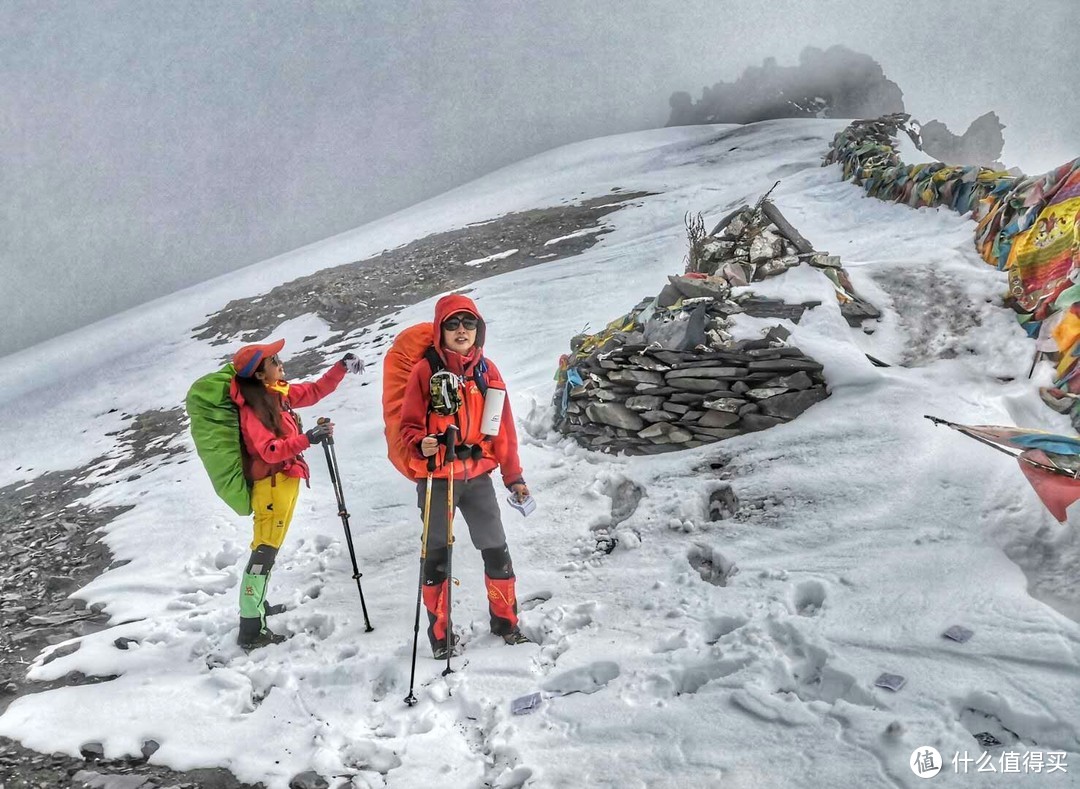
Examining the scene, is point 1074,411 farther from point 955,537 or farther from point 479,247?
point 479,247

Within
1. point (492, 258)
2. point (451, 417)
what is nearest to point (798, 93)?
point (492, 258)

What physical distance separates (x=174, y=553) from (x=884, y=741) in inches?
269

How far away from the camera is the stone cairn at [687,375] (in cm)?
591

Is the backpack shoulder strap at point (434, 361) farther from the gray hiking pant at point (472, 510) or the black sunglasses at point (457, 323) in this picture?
the gray hiking pant at point (472, 510)

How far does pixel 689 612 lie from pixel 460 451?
1.84 meters

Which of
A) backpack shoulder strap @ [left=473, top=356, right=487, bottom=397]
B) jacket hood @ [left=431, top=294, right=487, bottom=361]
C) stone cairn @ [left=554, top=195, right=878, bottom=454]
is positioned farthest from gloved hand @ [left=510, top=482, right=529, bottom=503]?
stone cairn @ [left=554, top=195, right=878, bottom=454]

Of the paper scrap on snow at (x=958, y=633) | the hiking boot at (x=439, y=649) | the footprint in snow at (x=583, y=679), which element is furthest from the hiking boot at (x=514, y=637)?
the paper scrap on snow at (x=958, y=633)

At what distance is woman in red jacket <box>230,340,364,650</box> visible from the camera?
4.40 m

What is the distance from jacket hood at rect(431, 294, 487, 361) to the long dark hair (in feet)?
4.72

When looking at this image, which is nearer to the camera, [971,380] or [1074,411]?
[1074,411]

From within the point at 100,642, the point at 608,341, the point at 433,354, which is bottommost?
the point at 100,642

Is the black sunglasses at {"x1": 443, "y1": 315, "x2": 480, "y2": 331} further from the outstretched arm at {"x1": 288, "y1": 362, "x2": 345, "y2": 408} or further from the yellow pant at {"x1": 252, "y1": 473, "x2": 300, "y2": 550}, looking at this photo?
the yellow pant at {"x1": 252, "y1": 473, "x2": 300, "y2": 550}

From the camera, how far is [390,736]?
343 centimetres

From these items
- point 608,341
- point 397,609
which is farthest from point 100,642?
point 608,341
